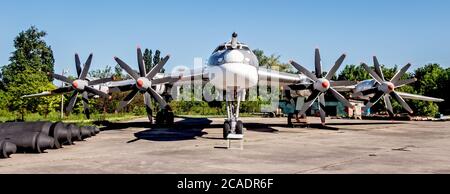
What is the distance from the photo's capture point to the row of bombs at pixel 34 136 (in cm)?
1220

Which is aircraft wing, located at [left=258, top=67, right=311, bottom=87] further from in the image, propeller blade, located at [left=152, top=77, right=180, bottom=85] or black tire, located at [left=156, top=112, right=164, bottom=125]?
black tire, located at [left=156, top=112, right=164, bottom=125]

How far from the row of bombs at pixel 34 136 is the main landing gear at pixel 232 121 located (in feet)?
22.6

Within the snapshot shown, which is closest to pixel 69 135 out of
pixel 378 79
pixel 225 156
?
pixel 225 156

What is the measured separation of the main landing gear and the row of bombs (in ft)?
22.6

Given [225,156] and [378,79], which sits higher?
[378,79]

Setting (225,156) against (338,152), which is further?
(338,152)

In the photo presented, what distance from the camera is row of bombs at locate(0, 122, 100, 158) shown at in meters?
12.2

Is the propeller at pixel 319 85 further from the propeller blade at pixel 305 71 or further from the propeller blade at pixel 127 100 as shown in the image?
the propeller blade at pixel 127 100

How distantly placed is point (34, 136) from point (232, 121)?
8704 mm

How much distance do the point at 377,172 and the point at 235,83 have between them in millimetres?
9035

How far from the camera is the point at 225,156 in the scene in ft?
40.9

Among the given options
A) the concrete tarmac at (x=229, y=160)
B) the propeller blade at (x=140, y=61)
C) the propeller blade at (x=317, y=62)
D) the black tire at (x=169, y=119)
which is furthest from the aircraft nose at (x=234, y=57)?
the black tire at (x=169, y=119)

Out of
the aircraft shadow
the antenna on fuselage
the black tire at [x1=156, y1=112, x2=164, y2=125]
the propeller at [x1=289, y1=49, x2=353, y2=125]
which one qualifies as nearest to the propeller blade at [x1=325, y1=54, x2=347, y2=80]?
the propeller at [x1=289, y1=49, x2=353, y2=125]
